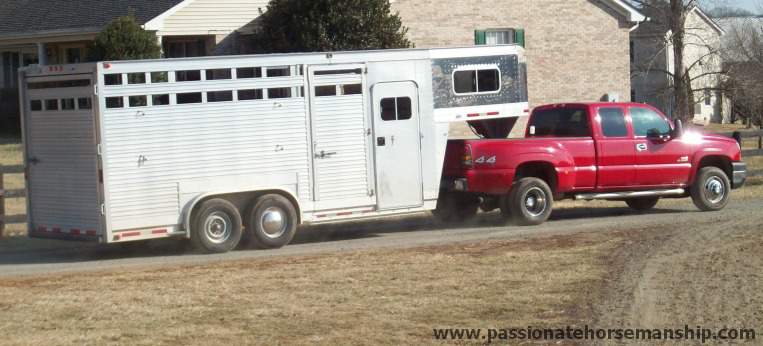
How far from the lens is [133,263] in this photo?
1420 cm

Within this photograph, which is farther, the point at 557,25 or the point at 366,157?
the point at 557,25

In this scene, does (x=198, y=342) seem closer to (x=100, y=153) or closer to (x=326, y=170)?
(x=100, y=153)

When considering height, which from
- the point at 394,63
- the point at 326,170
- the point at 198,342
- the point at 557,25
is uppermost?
the point at 557,25

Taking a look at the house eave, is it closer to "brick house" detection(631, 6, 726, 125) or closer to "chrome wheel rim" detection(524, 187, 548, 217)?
"chrome wheel rim" detection(524, 187, 548, 217)

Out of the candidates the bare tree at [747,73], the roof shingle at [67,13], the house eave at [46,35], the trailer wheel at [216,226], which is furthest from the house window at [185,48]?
the bare tree at [747,73]

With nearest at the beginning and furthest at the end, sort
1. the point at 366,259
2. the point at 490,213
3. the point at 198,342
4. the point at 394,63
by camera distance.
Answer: the point at 198,342, the point at 366,259, the point at 394,63, the point at 490,213

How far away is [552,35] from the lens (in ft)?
112

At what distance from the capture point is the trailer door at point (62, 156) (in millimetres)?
14195

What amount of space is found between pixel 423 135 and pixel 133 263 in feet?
14.7

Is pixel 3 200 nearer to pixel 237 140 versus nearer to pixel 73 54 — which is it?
pixel 237 140

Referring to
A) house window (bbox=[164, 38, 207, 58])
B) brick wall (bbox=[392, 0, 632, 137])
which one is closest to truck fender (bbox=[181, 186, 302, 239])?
house window (bbox=[164, 38, 207, 58])

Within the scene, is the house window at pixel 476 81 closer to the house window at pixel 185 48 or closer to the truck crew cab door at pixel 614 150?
the truck crew cab door at pixel 614 150

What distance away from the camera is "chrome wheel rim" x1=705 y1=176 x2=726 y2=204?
18453 millimetres

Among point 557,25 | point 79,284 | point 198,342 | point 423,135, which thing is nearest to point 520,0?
point 557,25
